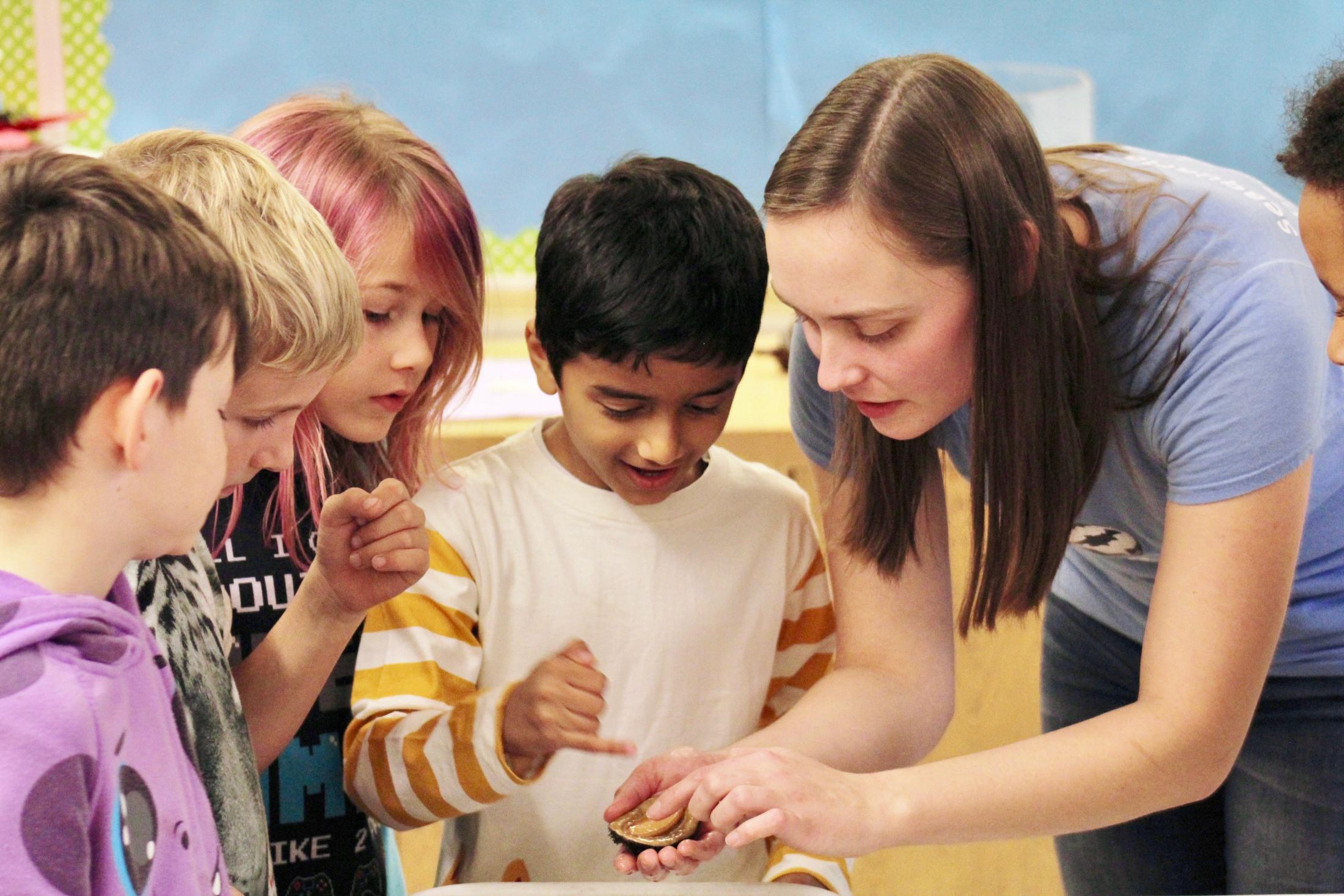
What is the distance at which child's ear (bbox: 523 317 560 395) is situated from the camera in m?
1.13

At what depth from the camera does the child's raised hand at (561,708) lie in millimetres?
875

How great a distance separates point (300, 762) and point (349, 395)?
312 millimetres

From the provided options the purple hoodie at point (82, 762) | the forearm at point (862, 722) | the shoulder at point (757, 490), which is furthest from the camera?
the shoulder at point (757, 490)

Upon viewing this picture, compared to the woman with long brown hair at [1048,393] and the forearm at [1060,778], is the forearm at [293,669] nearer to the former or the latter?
the woman with long brown hair at [1048,393]

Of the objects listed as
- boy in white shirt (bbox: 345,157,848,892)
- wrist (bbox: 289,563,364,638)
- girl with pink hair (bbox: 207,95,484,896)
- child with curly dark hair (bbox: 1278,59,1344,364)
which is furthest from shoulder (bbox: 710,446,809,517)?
child with curly dark hair (bbox: 1278,59,1344,364)

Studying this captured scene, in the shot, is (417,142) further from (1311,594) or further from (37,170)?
(1311,594)

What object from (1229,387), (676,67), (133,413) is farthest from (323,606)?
(676,67)

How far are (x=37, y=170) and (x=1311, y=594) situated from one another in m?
0.98

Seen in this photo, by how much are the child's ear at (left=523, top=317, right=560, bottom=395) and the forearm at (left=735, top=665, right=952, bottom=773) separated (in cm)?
34

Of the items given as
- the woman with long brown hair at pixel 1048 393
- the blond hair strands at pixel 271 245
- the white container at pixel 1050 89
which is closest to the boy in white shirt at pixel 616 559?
the woman with long brown hair at pixel 1048 393

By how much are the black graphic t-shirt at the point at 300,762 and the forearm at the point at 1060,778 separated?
1.52 ft

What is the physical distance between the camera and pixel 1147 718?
3.03 feet

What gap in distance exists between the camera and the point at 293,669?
3.12 feet

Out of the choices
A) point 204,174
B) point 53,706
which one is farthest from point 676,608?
point 53,706
